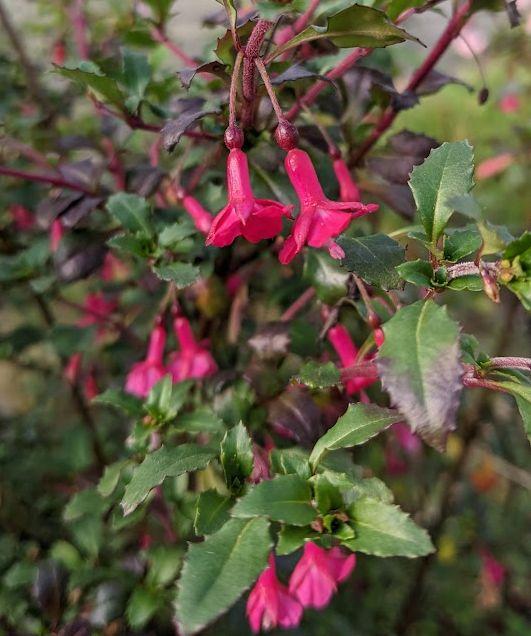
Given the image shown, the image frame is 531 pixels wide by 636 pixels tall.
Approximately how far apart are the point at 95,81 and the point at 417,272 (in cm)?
34

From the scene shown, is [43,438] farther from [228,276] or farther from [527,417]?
[527,417]

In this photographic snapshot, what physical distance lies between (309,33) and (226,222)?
0.15 metres

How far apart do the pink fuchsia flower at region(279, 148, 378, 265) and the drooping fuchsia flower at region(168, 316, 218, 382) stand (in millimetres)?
262

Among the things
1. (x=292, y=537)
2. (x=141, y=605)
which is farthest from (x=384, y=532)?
(x=141, y=605)

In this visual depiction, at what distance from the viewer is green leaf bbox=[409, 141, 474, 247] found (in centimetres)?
49

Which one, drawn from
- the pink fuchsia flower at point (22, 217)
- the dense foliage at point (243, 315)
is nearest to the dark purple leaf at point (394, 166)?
the dense foliage at point (243, 315)

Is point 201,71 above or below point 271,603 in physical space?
above

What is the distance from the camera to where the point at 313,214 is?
515 mm

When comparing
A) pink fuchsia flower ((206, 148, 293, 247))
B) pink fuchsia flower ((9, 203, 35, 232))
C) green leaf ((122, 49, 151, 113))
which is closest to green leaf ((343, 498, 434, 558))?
pink fuchsia flower ((206, 148, 293, 247))

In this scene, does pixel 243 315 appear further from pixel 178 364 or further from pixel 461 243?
pixel 461 243

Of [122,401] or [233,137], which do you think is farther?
[122,401]

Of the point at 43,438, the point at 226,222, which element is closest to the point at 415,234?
the point at 226,222

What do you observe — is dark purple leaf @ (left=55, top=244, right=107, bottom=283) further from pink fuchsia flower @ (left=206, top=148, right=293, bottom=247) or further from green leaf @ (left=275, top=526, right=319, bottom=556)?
green leaf @ (left=275, top=526, right=319, bottom=556)

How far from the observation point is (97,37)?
1188mm
